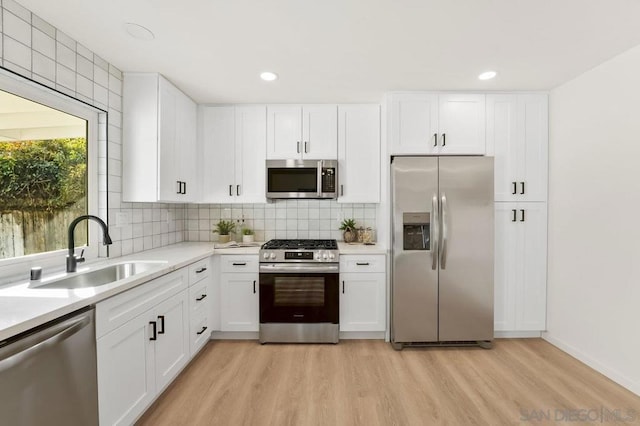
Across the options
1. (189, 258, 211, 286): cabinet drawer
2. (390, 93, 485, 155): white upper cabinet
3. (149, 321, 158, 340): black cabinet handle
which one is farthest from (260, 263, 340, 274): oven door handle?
(390, 93, 485, 155): white upper cabinet

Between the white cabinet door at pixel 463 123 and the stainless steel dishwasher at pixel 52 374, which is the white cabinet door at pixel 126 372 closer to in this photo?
the stainless steel dishwasher at pixel 52 374

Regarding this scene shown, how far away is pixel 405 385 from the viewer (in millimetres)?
2205

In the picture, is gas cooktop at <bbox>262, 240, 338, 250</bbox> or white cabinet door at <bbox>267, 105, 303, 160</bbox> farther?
white cabinet door at <bbox>267, 105, 303, 160</bbox>

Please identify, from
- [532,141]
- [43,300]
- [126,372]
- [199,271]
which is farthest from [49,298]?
[532,141]

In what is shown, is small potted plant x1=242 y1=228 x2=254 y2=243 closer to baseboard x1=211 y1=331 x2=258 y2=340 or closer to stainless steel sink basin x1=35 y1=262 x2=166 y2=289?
baseboard x1=211 y1=331 x2=258 y2=340

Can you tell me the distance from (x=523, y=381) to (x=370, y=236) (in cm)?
176

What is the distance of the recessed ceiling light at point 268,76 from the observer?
8.08 feet

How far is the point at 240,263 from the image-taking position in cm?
290

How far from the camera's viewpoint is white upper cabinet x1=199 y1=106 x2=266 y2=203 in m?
3.19

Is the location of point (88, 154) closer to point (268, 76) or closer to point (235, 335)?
point (268, 76)

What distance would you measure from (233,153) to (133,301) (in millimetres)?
1911

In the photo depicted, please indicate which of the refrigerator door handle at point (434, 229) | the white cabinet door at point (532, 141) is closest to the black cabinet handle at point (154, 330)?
the refrigerator door handle at point (434, 229)

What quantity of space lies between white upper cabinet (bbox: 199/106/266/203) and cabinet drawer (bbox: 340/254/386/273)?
113 centimetres

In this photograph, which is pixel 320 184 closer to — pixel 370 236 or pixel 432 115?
pixel 370 236
